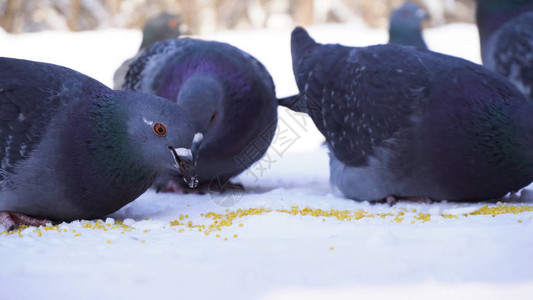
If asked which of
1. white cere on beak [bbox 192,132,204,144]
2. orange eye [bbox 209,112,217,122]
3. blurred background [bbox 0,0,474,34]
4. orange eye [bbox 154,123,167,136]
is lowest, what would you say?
white cere on beak [bbox 192,132,204,144]

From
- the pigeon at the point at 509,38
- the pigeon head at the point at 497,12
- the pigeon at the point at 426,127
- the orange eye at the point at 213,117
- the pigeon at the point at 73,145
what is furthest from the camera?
the pigeon head at the point at 497,12

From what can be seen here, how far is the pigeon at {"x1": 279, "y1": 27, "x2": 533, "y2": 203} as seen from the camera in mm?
3832

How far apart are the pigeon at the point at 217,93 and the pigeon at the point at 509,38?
2.20 meters

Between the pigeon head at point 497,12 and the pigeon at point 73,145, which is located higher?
the pigeon head at point 497,12

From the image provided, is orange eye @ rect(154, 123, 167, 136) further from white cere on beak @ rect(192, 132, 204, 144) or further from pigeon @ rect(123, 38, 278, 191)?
pigeon @ rect(123, 38, 278, 191)

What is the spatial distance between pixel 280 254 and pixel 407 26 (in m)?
7.38

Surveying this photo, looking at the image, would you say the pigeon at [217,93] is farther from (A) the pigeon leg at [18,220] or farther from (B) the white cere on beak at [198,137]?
(A) the pigeon leg at [18,220]

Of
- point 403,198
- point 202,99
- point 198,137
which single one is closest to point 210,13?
point 202,99

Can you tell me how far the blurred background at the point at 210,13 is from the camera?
17047 millimetres

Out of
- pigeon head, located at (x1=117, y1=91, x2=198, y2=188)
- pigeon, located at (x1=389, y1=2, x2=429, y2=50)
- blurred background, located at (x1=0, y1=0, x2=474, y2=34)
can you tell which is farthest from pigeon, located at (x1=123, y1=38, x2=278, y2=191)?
blurred background, located at (x1=0, y1=0, x2=474, y2=34)

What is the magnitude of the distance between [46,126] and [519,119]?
104 inches

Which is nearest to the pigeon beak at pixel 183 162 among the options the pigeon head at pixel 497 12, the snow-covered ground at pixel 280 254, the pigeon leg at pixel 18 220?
the snow-covered ground at pixel 280 254

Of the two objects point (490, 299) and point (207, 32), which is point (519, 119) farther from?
point (207, 32)

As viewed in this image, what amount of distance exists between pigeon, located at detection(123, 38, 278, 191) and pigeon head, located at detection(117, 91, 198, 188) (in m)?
0.99
